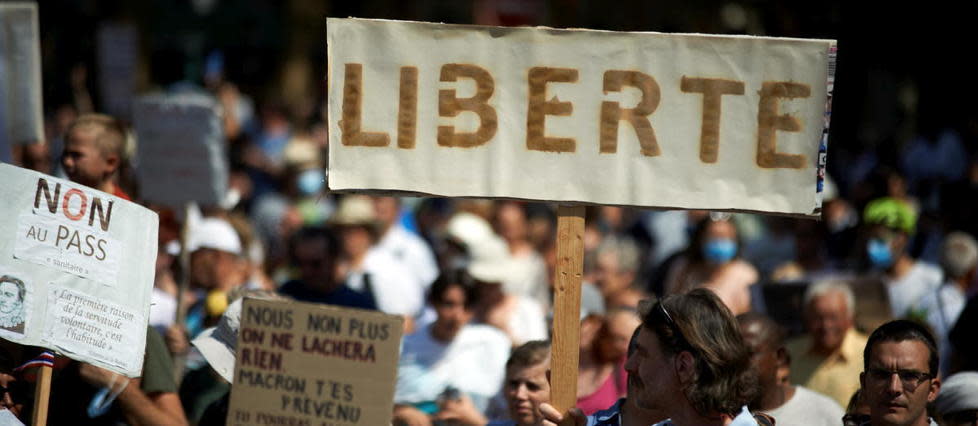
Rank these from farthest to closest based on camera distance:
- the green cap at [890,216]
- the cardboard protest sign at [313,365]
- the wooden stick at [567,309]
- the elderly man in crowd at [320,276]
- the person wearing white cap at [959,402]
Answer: the green cap at [890,216]
the elderly man in crowd at [320,276]
the person wearing white cap at [959,402]
the wooden stick at [567,309]
the cardboard protest sign at [313,365]

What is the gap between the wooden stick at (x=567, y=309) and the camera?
5004mm

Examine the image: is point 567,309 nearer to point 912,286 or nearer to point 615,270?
point 912,286

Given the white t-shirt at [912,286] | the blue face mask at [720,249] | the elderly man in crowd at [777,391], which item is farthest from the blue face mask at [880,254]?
the elderly man in crowd at [777,391]

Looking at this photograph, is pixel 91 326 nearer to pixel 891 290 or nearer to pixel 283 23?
pixel 891 290

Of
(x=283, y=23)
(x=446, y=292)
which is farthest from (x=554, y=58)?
(x=283, y=23)

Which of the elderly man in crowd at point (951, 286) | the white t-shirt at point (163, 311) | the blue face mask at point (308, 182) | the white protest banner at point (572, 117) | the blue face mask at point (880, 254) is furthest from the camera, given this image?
the blue face mask at point (308, 182)

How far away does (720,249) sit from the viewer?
9.53 metres

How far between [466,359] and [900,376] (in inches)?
132

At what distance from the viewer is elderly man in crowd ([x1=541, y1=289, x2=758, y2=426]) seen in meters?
4.59

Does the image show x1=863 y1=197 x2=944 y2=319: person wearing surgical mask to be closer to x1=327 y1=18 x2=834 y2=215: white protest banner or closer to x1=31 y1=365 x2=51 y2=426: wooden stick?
x1=327 y1=18 x2=834 y2=215: white protest banner

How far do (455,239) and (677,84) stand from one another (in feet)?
18.8

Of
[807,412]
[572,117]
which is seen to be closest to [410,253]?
[807,412]

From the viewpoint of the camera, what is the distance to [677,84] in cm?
515

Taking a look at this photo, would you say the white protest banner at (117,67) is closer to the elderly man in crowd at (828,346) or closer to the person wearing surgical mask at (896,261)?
the person wearing surgical mask at (896,261)
